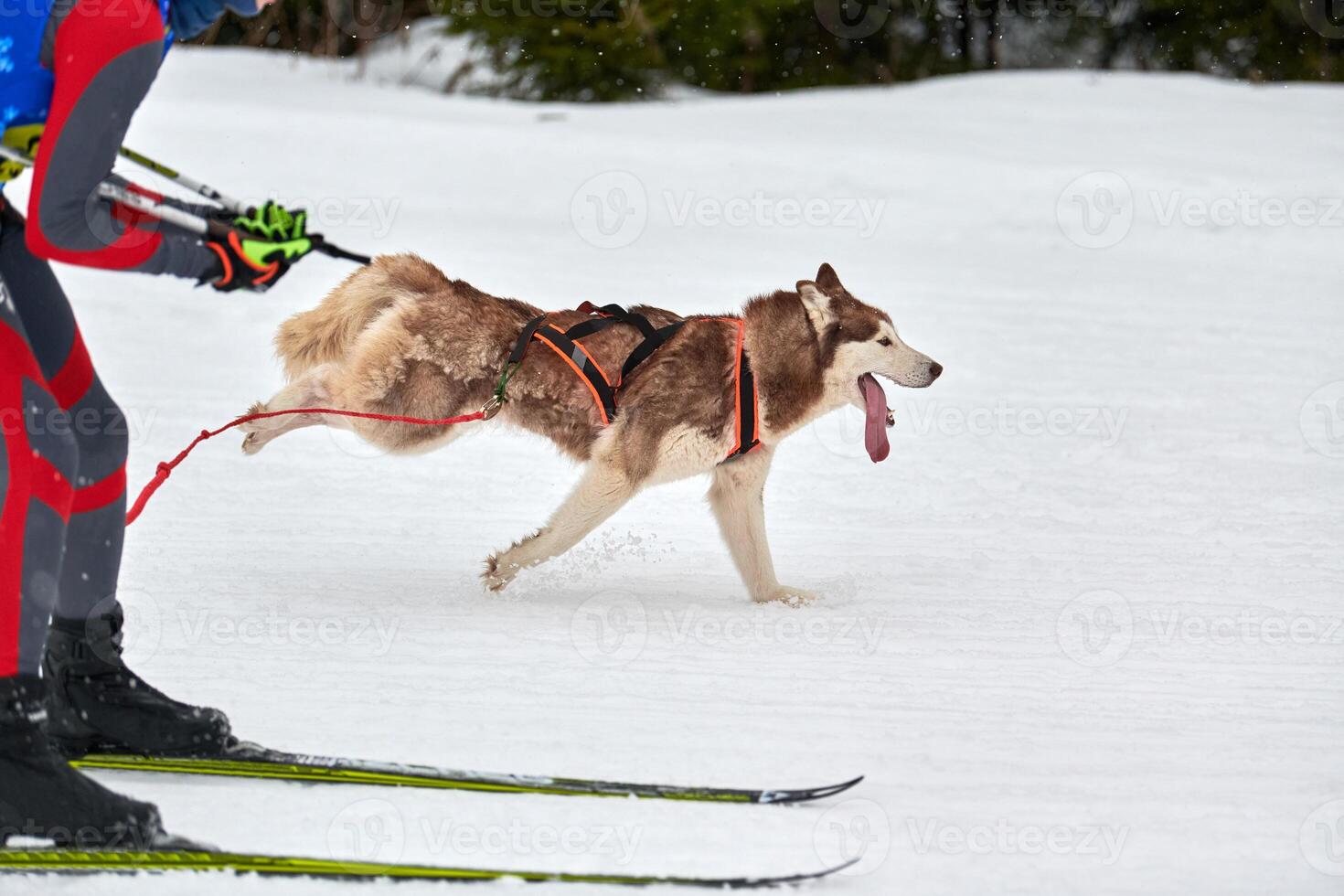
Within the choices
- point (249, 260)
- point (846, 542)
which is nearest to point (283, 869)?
point (249, 260)

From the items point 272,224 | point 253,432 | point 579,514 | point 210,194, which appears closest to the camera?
point 272,224

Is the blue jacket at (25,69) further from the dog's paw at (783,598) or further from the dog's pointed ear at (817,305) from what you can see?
the dog's paw at (783,598)

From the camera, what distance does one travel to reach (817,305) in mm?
5008

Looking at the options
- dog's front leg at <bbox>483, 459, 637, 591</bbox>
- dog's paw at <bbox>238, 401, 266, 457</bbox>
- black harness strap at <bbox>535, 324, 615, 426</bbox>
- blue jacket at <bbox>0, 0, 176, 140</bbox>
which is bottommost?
dog's front leg at <bbox>483, 459, 637, 591</bbox>

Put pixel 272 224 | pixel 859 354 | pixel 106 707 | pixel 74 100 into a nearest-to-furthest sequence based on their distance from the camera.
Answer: pixel 74 100
pixel 272 224
pixel 106 707
pixel 859 354

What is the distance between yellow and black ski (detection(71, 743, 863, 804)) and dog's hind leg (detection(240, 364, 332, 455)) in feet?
6.81

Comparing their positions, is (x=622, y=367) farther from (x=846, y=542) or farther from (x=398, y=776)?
(x=398, y=776)

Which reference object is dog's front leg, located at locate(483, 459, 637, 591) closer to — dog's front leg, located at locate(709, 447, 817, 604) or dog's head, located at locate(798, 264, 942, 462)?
dog's front leg, located at locate(709, 447, 817, 604)

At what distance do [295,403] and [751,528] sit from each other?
182 cm

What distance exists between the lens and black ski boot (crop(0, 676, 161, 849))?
8.73 ft

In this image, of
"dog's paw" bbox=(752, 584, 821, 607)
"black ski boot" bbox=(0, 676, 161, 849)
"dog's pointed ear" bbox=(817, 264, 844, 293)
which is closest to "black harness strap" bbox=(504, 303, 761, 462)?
"dog's pointed ear" bbox=(817, 264, 844, 293)

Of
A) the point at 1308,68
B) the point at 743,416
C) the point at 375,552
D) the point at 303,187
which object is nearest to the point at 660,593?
the point at 743,416

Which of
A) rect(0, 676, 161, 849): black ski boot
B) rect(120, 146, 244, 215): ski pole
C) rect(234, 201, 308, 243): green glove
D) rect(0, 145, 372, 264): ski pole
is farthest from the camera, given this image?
rect(120, 146, 244, 215): ski pole

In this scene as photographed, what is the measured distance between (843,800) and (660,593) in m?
2.05
